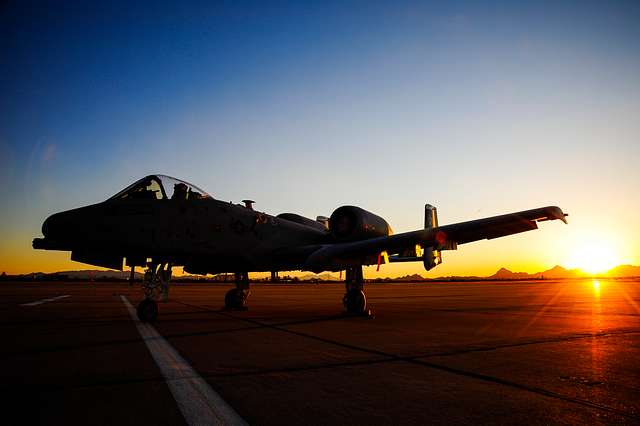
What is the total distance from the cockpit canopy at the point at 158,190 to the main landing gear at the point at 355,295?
4944 mm

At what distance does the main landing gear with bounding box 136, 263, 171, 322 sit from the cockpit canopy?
1.59 meters

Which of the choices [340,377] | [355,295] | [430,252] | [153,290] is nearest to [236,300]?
[355,295]

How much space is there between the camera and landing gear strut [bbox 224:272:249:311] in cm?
1386

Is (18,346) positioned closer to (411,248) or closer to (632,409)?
(632,409)

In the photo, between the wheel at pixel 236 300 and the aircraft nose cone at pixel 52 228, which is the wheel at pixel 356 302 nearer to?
the wheel at pixel 236 300

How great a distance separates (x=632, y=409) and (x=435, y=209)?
909 inches

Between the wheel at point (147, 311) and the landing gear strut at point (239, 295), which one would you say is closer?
the wheel at point (147, 311)

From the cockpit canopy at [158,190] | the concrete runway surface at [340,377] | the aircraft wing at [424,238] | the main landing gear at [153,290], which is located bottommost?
the concrete runway surface at [340,377]

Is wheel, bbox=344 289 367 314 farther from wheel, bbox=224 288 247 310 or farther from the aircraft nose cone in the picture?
the aircraft nose cone

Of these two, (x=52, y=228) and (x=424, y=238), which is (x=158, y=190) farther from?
(x=424, y=238)

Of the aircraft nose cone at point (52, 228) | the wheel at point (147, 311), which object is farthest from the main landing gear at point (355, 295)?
the aircraft nose cone at point (52, 228)

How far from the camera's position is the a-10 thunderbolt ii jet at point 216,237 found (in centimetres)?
895

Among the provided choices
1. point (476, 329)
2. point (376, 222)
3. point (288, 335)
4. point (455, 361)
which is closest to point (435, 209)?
point (376, 222)

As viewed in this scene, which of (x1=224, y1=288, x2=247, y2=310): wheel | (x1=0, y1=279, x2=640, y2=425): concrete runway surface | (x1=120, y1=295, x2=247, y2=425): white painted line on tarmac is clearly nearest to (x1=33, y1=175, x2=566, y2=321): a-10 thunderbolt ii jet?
(x1=224, y1=288, x2=247, y2=310): wheel
